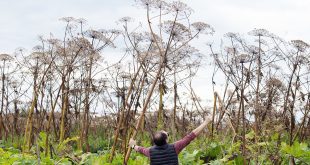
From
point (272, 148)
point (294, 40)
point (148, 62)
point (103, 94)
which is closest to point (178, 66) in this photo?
point (148, 62)

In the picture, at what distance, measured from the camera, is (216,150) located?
975 cm

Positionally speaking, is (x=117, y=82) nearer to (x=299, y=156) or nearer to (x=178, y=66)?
(x=178, y=66)

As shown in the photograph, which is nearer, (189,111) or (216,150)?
(216,150)

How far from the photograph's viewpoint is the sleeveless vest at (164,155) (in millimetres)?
6496

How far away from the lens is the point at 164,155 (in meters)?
6.51

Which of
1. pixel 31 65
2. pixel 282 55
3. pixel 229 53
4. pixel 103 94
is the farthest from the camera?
pixel 103 94

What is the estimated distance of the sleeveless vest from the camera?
6496 mm

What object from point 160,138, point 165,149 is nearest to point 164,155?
point 165,149

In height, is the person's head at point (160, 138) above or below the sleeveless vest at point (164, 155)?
above

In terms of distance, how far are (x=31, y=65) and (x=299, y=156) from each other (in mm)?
6716

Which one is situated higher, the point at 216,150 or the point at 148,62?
the point at 148,62

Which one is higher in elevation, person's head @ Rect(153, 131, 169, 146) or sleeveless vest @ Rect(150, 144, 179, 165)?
person's head @ Rect(153, 131, 169, 146)

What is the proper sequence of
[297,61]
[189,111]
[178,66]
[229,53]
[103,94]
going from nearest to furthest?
1. [297,61]
2. [178,66]
3. [229,53]
4. [103,94]
5. [189,111]

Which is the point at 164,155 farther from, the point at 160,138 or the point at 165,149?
the point at 160,138
